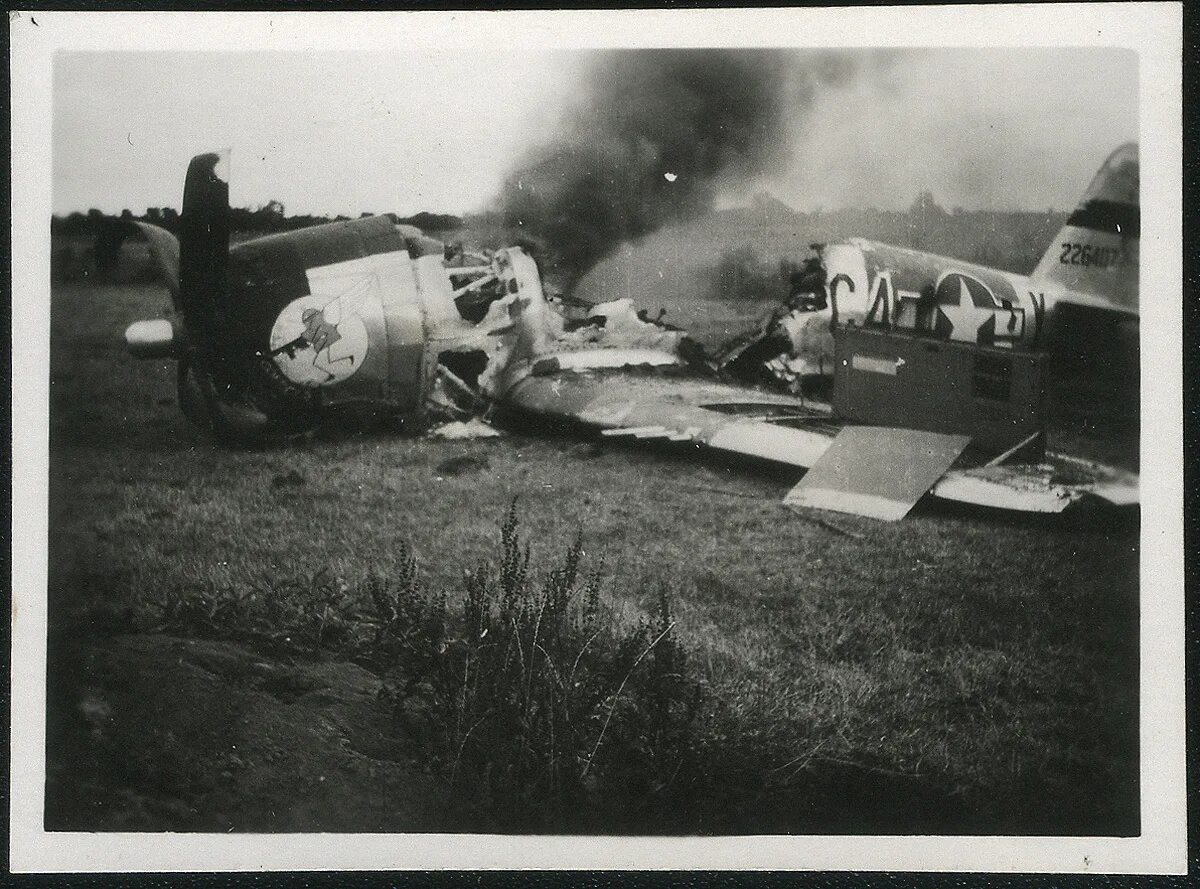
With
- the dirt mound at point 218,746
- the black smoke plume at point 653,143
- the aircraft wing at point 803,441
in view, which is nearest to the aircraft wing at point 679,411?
the aircraft wing at point 803,441

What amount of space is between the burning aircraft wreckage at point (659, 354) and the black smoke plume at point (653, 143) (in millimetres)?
190

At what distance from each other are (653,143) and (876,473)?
4.25 ft

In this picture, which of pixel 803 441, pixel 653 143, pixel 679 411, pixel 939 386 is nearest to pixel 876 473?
pixel 803 441

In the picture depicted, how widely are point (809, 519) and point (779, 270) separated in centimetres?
82

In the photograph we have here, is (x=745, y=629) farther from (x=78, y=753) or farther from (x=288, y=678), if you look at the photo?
(x=78, y=753)

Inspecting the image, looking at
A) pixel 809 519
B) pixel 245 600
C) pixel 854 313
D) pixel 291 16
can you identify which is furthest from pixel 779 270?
pixel 245 600

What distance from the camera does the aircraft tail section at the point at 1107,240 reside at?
2.71 m

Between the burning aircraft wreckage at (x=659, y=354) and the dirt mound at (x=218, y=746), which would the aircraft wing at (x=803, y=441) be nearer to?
the burning aircraft wreckage at (x=659, y=354)

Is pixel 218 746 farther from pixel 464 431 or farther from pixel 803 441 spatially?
pixel 803 441

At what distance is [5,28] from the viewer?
2.74m

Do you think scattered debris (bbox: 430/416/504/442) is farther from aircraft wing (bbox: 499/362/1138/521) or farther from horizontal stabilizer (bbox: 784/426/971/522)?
horizontal stabilizer (bbox: 784/426/971/522)

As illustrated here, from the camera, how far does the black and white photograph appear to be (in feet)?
8.84

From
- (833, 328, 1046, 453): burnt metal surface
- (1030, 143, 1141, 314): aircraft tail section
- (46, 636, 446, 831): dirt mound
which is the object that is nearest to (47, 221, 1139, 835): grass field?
(46, 636, 446, 831): dirt mound

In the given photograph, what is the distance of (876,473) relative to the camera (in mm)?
2760
